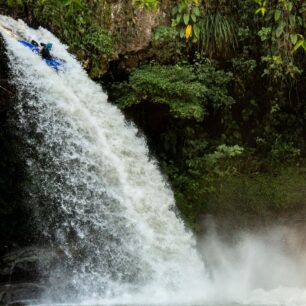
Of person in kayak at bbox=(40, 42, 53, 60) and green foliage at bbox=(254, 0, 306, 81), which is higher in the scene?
green foliage at bbox=(254, 0, 306, 81)

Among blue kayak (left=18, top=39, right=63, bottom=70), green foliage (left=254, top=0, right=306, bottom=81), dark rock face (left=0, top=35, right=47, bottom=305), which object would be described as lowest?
dark rock face (left=0, top=35, right=47, bottom=305)

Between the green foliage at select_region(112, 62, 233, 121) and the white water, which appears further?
the green foliage at select_region(112, 62, 233, 121)

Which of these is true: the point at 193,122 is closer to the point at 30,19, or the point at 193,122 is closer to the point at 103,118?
the point at 103,118

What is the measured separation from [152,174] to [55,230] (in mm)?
1703

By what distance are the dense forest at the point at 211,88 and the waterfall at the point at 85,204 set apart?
1.04 m

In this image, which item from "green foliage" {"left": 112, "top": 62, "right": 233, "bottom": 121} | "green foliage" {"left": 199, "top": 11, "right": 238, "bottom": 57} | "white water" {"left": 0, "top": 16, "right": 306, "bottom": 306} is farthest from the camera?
"green foliage" {"left": 199, "top": 11, "right": 238, "bottom": 57}

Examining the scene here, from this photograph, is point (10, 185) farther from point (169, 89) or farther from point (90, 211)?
point (169, 89)

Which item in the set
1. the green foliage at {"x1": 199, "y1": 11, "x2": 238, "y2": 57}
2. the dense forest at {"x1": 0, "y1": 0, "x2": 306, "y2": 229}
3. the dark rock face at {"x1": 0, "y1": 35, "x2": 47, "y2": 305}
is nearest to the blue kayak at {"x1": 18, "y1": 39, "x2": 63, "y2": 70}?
the dark rock face at {"x1": 0, "y1": 35, "x2": 47, "y2": 305}

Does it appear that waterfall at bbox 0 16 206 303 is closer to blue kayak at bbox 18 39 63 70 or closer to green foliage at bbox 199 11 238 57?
blue kayak at bbox 18 39 63 70

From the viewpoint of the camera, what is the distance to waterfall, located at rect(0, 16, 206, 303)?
261 inches

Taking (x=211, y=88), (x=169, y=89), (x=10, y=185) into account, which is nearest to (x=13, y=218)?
(x=10, y=185)

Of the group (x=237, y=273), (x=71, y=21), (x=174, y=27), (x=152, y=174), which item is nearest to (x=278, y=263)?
(x=237, y=273)

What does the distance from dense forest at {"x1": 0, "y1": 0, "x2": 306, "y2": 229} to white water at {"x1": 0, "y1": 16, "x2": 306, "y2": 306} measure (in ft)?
3.44

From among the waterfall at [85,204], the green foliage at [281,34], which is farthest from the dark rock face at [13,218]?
the green foliage at [281,34]
